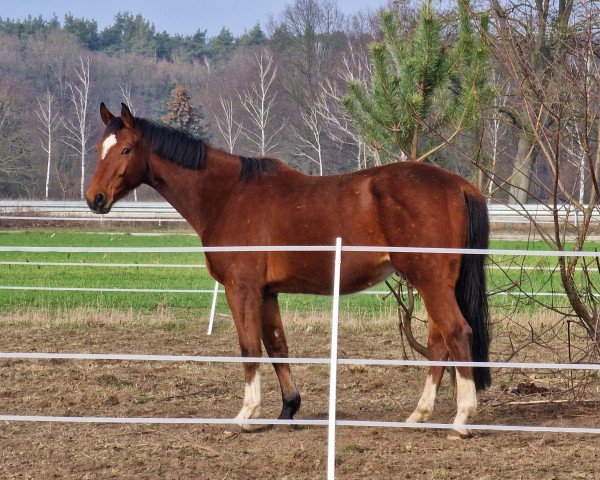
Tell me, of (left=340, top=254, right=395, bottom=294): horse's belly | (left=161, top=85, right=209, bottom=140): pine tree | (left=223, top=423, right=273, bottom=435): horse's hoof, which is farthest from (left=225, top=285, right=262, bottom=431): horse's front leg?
(left=161, top=85, right=209, bottom=140): pine tree

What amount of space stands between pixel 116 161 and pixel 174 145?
1.44 ft

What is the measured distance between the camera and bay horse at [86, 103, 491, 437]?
5.87 m

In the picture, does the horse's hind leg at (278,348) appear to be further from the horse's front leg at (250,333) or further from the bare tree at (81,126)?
the bare tree at (81,126)

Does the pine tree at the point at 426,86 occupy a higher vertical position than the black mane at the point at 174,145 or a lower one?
higher

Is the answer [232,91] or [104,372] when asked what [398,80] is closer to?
[104,372]

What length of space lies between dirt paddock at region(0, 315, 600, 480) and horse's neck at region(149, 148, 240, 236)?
1478 mm

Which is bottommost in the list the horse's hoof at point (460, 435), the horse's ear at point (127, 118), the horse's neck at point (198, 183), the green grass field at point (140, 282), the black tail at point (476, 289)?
the green grass field at point (140, 282)

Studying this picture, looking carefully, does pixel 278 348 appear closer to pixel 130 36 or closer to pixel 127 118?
pixel 127 118

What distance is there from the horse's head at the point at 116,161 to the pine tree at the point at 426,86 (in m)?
2.29

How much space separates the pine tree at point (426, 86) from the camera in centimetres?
805

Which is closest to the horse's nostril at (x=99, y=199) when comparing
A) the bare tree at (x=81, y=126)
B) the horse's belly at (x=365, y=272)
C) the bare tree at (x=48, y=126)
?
the horse's belly at (x=365, y=272)

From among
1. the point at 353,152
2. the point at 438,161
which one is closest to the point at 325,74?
the point at 353,152

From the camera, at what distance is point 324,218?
20.1ft

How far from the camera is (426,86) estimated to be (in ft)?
27.6
